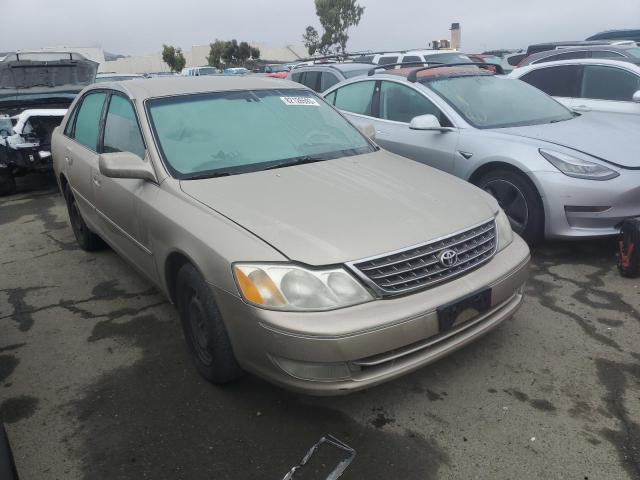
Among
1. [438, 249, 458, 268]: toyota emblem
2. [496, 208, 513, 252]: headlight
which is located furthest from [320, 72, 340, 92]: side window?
[438, 249, 458, 268]: toyota emblem

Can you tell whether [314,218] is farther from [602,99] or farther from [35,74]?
[35,74]

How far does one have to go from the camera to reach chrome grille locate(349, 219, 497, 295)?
2.21m

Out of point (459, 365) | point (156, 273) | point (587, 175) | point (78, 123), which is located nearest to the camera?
point (459, 365)

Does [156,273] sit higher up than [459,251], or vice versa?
[459,251]

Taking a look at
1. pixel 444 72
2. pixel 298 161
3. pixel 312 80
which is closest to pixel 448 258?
pixel 298 161

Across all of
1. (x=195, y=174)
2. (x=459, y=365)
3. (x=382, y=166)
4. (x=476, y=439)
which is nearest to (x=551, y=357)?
(x=459, y=365)

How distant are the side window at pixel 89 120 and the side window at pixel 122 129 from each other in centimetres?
23

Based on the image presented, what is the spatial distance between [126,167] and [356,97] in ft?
11.6

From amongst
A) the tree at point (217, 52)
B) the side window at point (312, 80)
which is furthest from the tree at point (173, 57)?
the side window at point (312, 80)

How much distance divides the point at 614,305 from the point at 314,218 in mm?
2239

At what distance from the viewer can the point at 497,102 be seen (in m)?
4.94

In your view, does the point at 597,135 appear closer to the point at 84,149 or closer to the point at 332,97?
the point at 332,97

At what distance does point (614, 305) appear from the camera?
134 inches

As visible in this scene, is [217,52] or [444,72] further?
[217,52]
